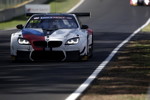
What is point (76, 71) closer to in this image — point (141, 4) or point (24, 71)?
point (24, 71)

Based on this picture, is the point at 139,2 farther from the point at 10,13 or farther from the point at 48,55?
the point at 48,55

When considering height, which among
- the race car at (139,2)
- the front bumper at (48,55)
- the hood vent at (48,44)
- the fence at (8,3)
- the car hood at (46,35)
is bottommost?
the race car at (139,2)

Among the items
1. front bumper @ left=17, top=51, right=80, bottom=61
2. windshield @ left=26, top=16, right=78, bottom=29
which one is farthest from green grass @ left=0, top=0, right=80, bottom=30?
front bumper @ left=17, top=51, right=80, bottom=61

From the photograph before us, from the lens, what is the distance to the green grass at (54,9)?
4154 centimetres

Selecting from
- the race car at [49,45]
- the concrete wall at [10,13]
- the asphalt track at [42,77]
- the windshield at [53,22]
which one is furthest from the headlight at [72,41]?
the concrete wall at [10,13]

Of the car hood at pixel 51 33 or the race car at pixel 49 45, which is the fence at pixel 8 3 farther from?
the race car at pixel 49 45

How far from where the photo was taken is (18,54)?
625 inches

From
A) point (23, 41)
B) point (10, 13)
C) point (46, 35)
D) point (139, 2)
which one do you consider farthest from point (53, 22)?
point (139, 2)

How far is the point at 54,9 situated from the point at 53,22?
120ft

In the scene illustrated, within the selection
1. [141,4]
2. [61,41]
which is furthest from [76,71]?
[141,4]

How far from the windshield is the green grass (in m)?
22.0

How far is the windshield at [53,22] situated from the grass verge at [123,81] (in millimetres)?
1532

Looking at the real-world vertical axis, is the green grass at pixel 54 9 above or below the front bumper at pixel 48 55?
below

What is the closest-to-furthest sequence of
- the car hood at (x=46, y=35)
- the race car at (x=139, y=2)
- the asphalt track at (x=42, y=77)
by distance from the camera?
the asphalt track at (x=42, y=77)
the car hood at (x=46, y=35)
the race car at (x=139, y=2)
